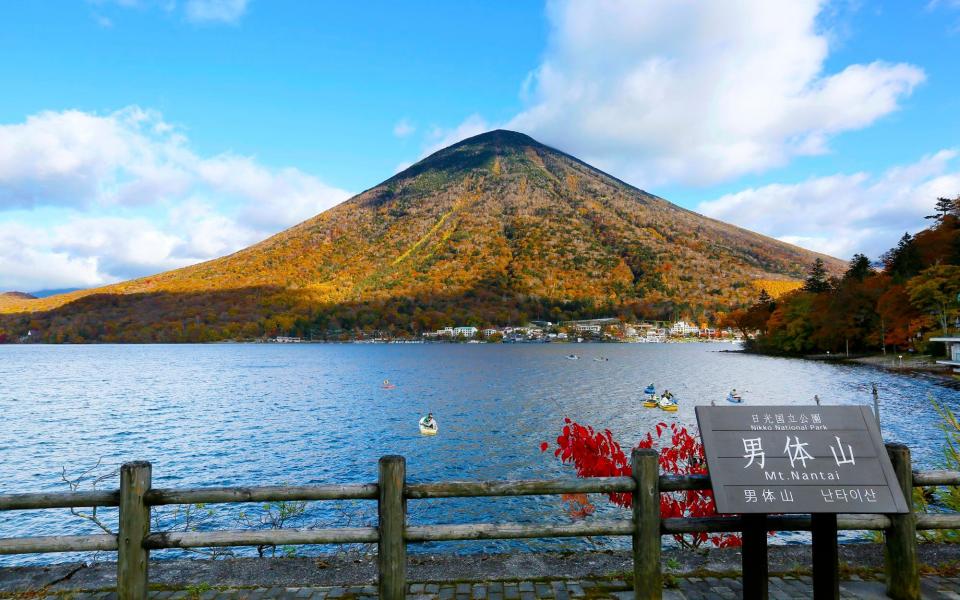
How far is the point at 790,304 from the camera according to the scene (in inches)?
3711

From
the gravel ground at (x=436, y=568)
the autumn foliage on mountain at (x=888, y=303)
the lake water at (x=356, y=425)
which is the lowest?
the lake water at (x=356, y=425)

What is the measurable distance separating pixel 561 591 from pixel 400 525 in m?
1.68

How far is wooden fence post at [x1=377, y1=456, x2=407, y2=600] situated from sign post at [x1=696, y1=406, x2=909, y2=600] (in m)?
2.57

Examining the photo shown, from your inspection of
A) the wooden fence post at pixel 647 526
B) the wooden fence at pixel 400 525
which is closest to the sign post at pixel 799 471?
the wooden fence at pixel 400 525

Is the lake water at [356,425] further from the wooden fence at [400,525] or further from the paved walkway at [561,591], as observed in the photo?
the wooden fence at [400,525]

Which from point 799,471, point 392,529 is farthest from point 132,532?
point 799,471

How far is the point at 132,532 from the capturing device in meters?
4.60

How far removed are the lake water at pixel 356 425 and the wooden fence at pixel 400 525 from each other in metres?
8.42

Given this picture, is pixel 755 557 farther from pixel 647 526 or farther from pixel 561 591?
pixel 561 591

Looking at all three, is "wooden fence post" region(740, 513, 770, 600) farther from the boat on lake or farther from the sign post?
the boat on lake

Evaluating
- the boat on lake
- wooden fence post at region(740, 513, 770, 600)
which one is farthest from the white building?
wooden fence post at region(740, 513, 770, 600)

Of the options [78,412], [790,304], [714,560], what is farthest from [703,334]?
[714,560]

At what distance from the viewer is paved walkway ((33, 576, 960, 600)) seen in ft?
16.1

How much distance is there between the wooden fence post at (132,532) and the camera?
180 inches
